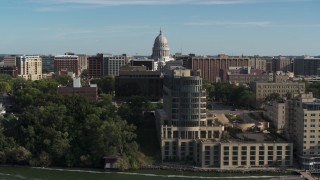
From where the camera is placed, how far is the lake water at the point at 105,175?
27875 mm

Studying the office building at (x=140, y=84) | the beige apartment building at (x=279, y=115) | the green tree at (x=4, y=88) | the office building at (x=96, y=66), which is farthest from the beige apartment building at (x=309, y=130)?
the office building at (x=96, y=66)

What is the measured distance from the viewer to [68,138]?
107ft

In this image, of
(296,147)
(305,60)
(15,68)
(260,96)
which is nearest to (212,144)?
(296,147)

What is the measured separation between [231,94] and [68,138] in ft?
92.2

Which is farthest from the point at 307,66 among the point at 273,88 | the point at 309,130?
the point at 309,130

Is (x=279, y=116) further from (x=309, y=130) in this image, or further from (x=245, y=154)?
(x=245, y=154)

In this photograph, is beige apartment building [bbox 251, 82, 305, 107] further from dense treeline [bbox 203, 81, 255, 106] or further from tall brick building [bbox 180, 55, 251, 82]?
tall brick building [bbox 180, 55, 251, 82]

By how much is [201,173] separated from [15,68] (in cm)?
5739

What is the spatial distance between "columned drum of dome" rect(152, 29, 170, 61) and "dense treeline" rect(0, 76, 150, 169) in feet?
214

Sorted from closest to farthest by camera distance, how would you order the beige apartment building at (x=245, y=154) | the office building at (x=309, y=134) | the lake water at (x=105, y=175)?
the lake water at (x=105, y=175) < the office building at (x=309, y=134) < the beige apartment building at (x=245, y=154)

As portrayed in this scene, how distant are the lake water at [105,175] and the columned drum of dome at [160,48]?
235 ft

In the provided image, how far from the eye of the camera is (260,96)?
53469 millimetres

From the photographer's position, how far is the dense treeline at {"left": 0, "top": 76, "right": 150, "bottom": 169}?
30578mm

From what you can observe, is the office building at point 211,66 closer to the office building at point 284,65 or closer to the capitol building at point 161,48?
the capitol building at point 161,48
